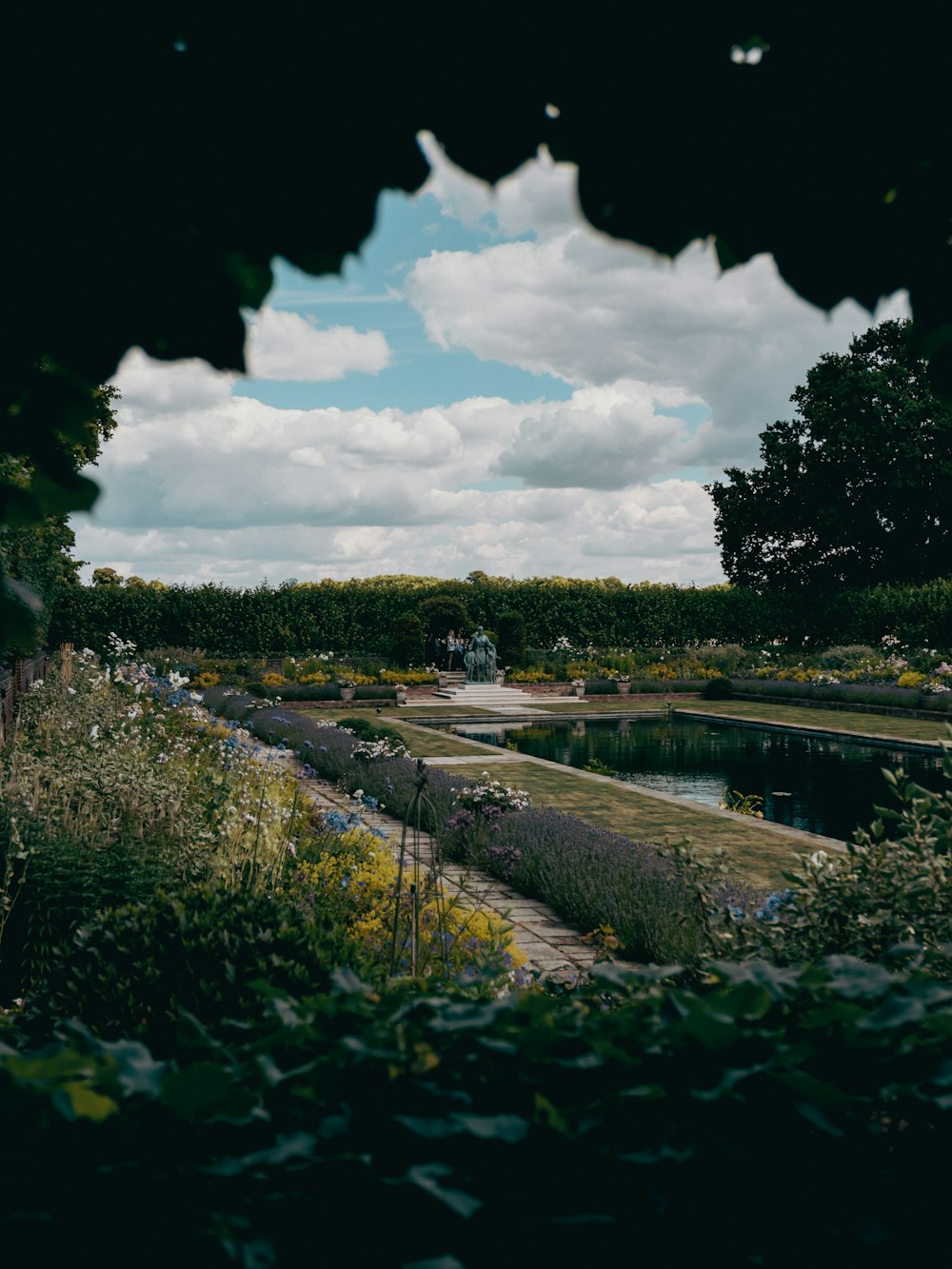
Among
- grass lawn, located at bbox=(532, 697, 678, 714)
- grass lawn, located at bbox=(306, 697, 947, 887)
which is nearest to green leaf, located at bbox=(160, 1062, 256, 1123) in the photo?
grass lawn, located at bbox=(306, 697, 947, 887)

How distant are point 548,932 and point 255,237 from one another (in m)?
4.95

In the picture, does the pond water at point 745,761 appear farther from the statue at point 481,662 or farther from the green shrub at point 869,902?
the green shrub at point 869,902

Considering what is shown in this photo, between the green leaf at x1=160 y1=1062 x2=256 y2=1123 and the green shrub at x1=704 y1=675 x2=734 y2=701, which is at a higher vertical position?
the green leaf at x1=160 y1=1062 x2=256 y2=1123

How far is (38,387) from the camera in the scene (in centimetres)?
206

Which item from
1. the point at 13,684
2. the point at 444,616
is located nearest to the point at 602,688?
the point at 444,616

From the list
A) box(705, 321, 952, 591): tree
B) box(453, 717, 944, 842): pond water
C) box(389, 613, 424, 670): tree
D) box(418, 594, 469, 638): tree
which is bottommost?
box(453, 717, 944, 842): pond water

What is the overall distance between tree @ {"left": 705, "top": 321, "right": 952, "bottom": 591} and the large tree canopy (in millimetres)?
33707

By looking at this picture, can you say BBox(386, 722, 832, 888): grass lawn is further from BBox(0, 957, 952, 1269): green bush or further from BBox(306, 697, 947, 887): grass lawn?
BBox(0, 957, 952, 1269): green bush

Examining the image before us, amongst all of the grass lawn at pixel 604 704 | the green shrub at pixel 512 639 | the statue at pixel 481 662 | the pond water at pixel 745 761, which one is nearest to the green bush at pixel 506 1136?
the pond water at pixel 745 761

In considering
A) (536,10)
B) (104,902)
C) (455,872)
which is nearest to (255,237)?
(536,10)

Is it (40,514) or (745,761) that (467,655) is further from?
(40,514)

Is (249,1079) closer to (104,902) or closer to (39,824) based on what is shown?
(104,902)

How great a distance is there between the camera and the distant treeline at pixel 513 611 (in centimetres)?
2927

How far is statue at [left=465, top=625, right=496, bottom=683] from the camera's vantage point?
26.2 m
